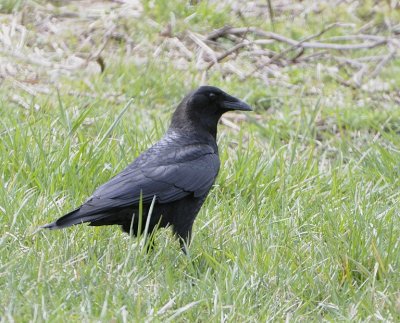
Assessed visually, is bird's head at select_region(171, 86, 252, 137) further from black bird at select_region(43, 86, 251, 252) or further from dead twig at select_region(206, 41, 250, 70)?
dead twig at select_region(206, 41, 250, 70)

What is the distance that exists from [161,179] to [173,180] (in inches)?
2.7

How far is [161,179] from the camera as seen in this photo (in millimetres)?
4781

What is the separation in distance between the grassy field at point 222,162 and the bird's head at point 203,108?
342 millimetres

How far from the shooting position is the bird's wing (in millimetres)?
4539

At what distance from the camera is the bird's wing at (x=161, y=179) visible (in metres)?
4.54

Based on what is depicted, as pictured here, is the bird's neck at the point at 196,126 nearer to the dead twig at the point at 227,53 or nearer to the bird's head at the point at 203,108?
the bird's head at the point at 203,108

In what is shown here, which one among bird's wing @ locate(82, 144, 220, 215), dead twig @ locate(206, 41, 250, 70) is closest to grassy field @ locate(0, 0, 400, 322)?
dead twig @ locate(206, 41, 250, 70)

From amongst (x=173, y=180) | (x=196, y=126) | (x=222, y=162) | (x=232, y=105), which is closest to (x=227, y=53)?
(x=222, y=162)

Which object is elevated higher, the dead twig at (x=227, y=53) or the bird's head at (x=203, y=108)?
the bird's head at (x=203, y=108)

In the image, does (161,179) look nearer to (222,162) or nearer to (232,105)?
(232,105)

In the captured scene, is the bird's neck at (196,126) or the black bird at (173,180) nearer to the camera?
the black bird at (173,180)

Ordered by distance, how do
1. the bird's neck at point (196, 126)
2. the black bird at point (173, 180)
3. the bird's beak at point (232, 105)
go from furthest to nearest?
the bird's beak at point (232, 105)
the bird's neck at point (196, 126)
the black bird at point (173, 180)

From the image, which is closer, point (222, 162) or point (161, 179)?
point (161, 179)

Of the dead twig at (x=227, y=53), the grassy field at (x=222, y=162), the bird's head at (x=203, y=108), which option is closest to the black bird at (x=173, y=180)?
the bird's head at (x=203, y=108)
